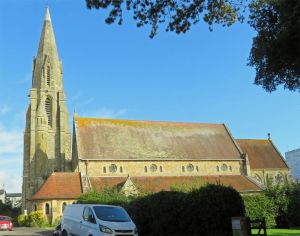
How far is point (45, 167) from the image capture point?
54.4m

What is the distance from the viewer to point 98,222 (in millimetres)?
16016

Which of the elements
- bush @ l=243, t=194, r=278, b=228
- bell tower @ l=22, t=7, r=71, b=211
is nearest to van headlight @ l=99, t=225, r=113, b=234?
bush @ l=243, t=194, r=278, b=228

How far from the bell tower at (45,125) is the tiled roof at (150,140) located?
599cm

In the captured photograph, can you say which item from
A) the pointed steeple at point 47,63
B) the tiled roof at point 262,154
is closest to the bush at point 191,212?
the tiled roof at point 262,154

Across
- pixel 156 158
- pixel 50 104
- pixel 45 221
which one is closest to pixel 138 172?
pixel 156 158

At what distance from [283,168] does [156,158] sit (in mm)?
18084

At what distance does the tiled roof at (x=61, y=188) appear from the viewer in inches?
1711

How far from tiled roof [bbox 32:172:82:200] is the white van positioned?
25683mm

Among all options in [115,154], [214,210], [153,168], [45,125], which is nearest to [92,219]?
[214,210]

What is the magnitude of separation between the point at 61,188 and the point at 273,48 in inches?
1335

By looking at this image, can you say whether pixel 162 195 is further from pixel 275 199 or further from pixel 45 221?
pixel 45 221

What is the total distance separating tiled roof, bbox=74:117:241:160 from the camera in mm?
49381

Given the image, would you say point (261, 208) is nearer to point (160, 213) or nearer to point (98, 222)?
point (160, 213)

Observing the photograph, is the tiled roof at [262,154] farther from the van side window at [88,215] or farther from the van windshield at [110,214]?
the van side window at [88,215]
